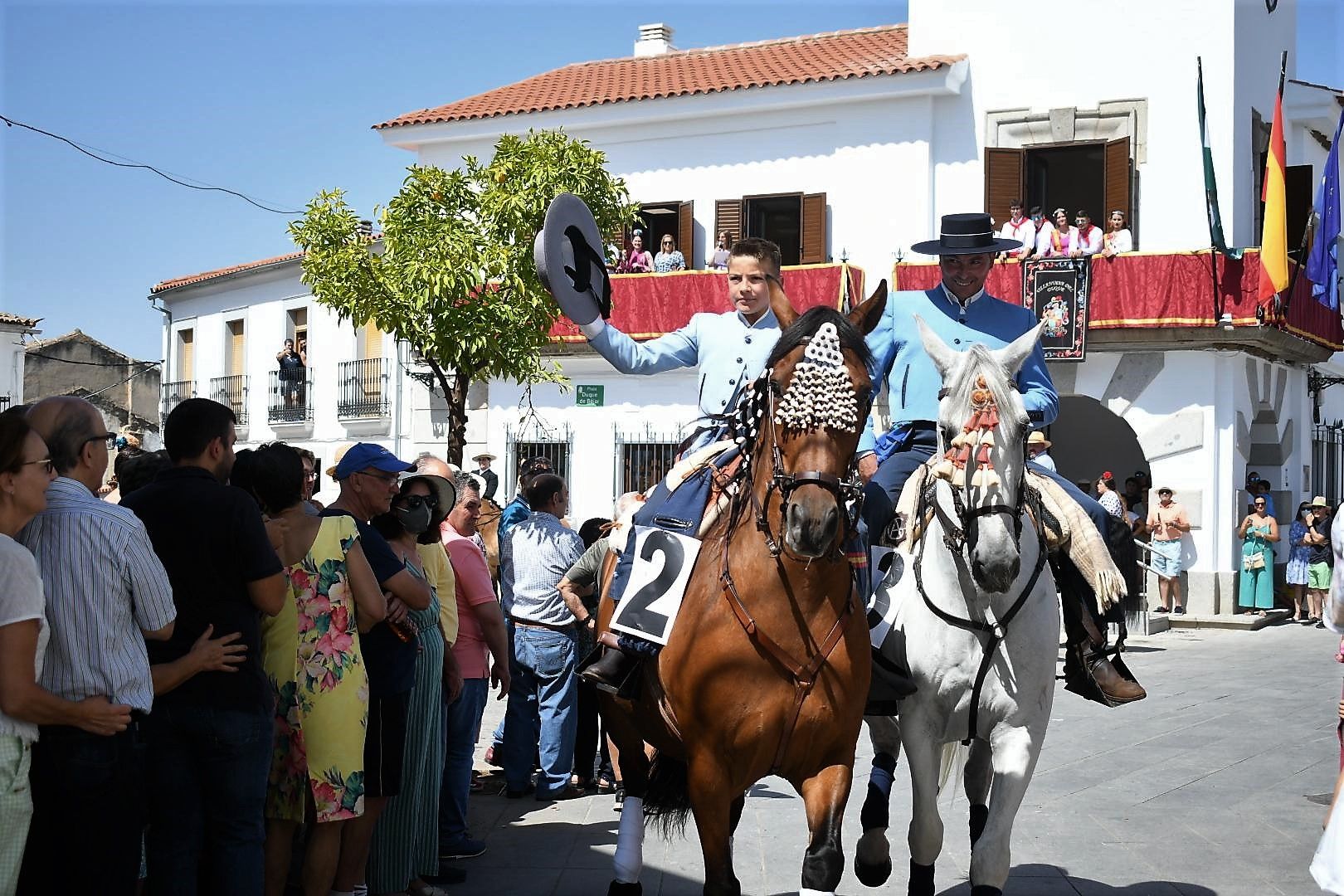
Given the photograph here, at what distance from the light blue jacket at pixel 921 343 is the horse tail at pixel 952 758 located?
1380 mm

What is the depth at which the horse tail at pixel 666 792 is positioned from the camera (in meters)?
5.41

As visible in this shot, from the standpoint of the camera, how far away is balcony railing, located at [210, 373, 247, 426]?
33750 mm

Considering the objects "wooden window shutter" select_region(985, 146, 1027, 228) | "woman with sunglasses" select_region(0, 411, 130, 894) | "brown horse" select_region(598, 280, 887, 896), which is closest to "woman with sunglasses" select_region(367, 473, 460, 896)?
"brown horse" select_region(598, 280, 887, 896)

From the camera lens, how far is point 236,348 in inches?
1363

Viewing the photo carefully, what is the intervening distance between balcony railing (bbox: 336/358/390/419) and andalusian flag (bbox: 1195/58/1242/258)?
16652mm

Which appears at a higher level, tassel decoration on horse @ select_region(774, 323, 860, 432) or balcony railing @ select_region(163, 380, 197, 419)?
balcony railing @ select_region(163, 380, 197, 419)

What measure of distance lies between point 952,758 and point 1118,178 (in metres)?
17.7

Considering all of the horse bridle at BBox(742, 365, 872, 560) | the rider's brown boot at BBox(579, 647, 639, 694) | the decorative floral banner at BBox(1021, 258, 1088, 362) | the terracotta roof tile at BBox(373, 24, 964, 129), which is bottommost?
the rider's brown boot at BBox(579, 647, 639, 694)

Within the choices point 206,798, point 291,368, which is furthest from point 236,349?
point 206,798

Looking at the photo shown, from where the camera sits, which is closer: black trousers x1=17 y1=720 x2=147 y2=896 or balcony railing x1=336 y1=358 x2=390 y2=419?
black trousers x1=17 y1=720 x2=147 y2=896

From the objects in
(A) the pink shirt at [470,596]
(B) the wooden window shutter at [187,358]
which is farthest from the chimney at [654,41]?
(A) the pink shirt at [470,596]

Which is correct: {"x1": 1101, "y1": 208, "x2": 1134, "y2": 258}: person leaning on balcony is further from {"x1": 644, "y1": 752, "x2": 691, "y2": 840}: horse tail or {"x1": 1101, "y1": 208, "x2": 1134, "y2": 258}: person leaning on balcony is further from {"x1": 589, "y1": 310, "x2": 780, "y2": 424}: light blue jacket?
{"x1": 644, "y1": 752, "x2": 691, "y2": 840}: horse tail

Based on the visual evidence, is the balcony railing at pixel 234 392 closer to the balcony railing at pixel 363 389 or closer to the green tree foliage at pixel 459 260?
the balcony railing at pixel 363 389

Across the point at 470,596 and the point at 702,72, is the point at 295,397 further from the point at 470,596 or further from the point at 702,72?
the point at 470,596
